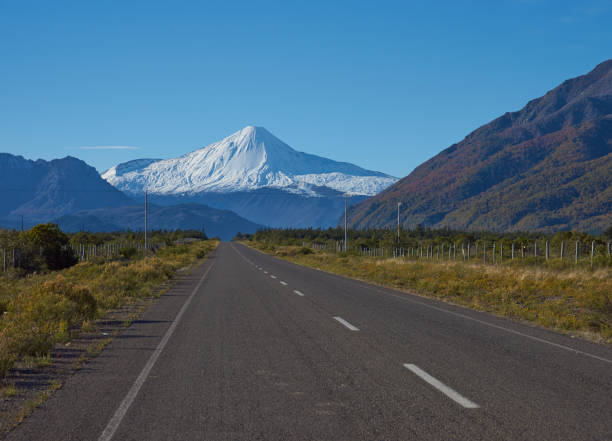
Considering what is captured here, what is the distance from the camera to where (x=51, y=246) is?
38.2 meters

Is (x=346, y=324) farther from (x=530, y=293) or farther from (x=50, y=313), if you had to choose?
(x=530, y=293)

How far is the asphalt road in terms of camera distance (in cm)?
530

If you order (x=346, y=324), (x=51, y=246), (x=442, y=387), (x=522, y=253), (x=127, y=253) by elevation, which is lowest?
(x=127, y=253)

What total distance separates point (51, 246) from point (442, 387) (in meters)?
36.0

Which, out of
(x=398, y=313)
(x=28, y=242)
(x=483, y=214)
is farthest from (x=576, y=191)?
(x=398, y=313)

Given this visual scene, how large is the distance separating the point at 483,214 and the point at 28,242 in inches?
6359

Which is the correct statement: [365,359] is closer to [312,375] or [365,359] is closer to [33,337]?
[312,375]

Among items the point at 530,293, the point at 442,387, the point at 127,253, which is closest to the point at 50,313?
the point at 442,387

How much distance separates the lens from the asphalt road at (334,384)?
5.30 meters

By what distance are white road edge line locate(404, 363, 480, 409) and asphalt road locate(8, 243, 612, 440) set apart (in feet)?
0.04

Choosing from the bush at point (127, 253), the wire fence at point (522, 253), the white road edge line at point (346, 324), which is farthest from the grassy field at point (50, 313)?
the bush at point (127, 253)

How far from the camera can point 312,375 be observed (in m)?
7.28

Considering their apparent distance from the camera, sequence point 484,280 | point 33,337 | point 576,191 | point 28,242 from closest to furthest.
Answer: point 33,337, point 484,280, point 28,242, point 576,191

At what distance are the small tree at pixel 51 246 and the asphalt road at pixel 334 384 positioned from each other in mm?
28760
